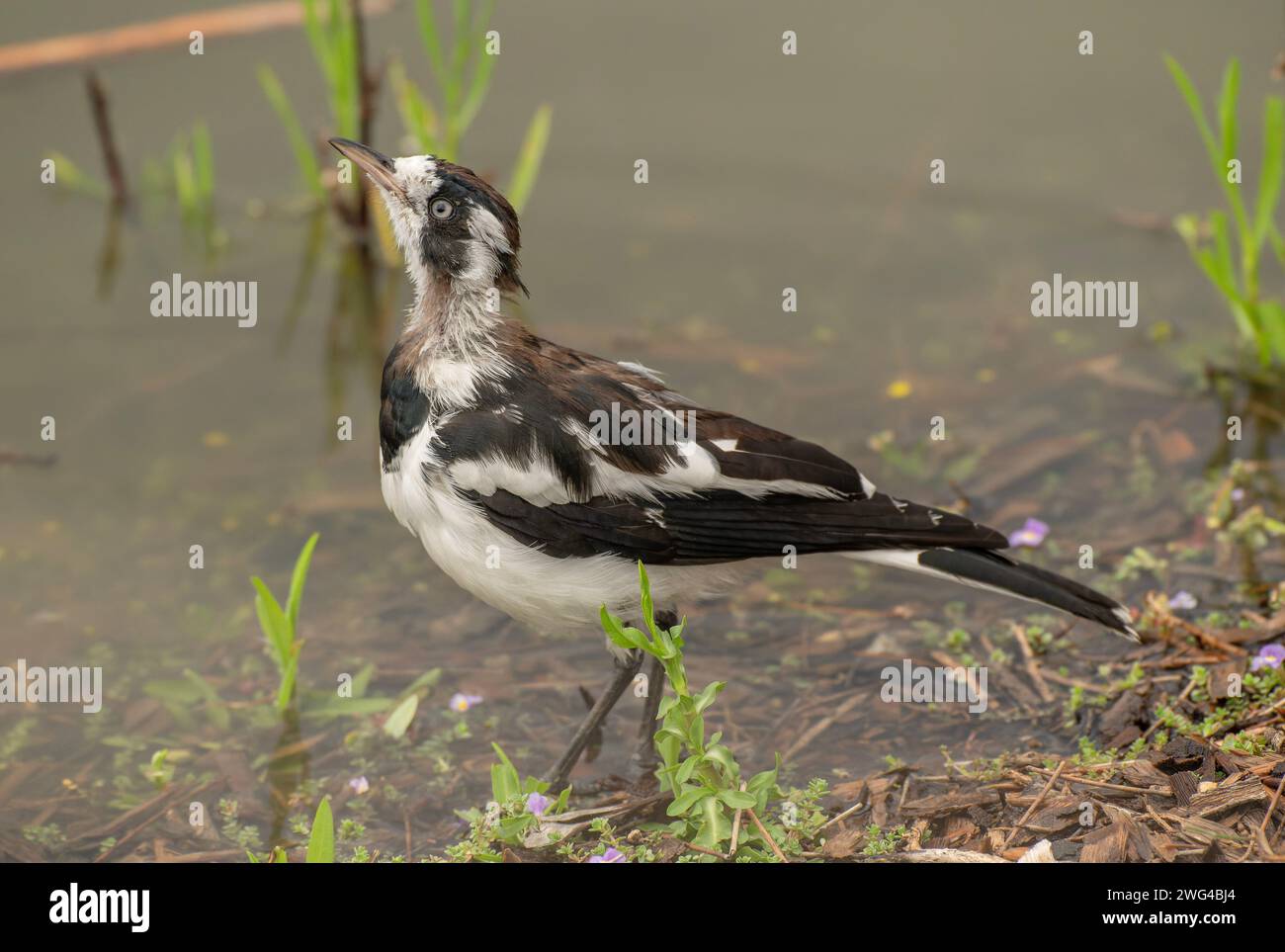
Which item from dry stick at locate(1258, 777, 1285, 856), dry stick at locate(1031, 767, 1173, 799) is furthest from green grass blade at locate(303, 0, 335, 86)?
dry stick at locate(1258, 777, 1285, 856)

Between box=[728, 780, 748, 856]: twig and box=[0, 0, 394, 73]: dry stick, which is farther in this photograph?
box=[0, 0, 394, 73]: dry stick

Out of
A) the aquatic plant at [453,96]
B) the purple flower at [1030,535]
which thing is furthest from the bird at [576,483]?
the aquatic plant at [453,96]

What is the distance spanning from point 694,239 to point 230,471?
141 inches

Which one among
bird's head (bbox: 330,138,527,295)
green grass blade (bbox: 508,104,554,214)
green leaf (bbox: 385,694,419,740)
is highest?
green grass blade (bbox: 508,104,554,214)

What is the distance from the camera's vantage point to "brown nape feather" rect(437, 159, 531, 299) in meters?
5.89

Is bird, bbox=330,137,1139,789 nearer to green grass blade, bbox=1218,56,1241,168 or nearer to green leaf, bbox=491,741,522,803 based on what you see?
green leaf, bbox=491,741,522,803

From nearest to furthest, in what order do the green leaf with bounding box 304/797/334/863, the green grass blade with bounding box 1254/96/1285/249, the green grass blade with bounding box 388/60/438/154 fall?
the green leaf with bounding box 304/797/334/863, the green grass blade with bounding box 1254/96/1285/249, the green grass blade with bounding box 388/60/438/154

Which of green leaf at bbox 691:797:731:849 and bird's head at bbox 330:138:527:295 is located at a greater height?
bird's head at bbox 330:138:527:295

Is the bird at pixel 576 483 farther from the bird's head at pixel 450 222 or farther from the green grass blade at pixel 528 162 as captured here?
the green grass blade at pixel 528 162

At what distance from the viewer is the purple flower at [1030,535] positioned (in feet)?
23.7

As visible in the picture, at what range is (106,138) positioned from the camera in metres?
9.97

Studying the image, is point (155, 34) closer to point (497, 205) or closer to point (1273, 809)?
point (497, 205)

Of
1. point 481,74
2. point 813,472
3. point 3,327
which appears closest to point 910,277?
point 481,74

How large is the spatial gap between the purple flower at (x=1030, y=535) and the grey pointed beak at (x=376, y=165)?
3332 millimetres
